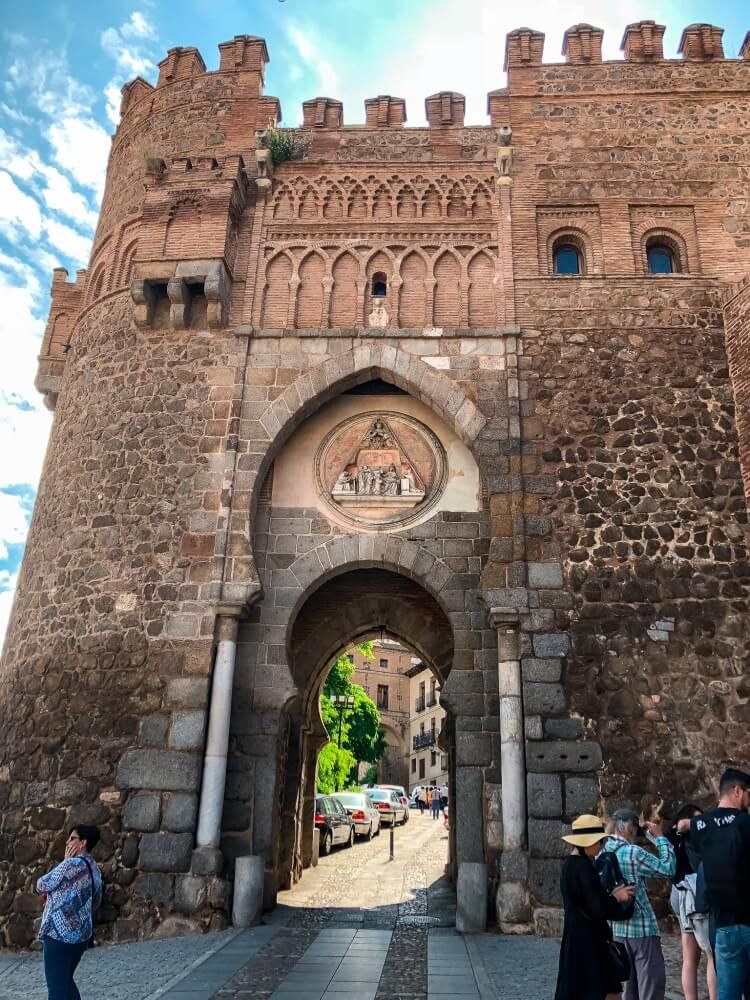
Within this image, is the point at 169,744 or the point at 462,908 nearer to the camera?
the point at 462,908

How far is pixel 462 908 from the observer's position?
7855 mm

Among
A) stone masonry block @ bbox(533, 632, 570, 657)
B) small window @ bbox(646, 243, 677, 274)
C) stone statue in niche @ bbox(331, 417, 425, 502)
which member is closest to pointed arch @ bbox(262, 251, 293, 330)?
stone statue in niche @ bbox(331, 417, 425, 502)

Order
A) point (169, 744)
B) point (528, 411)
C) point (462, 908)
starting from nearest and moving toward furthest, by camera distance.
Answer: point (462, 908) < point (169, 744) < point (528, 411)

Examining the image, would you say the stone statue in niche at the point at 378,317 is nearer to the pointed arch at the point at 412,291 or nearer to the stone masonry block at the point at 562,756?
the pointed arch at the point at 412,291

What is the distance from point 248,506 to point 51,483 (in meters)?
3.05

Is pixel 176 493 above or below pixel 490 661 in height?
above

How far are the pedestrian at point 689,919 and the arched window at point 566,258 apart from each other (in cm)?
816

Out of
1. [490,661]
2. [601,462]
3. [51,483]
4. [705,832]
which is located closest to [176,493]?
[51,483]

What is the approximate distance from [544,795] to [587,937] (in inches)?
177

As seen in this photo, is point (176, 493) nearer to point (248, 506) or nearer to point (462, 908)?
point (248, 506)

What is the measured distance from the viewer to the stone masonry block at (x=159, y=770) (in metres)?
8.32

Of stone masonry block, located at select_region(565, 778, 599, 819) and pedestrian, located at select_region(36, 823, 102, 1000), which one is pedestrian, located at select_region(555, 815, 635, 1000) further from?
stone masonry block, located at select_region(565, 778, 599, 819)

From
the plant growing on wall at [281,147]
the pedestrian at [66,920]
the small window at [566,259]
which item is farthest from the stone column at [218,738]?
the plant growing on wall at [281,147]

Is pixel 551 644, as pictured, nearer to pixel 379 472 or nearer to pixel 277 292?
pixel 379 472
